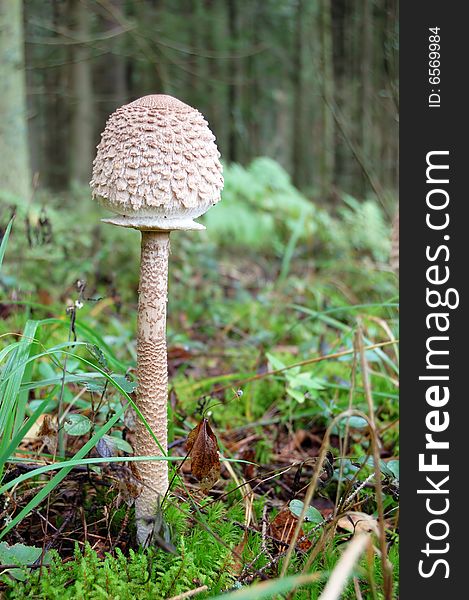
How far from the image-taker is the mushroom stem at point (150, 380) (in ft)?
6.54

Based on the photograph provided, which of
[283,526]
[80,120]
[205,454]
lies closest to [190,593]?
[205,454]

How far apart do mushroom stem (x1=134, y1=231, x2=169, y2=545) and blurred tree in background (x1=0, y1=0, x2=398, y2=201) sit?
478cm

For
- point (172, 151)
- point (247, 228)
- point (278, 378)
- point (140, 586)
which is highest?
point (247, 228)

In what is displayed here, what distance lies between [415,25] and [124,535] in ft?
7.25

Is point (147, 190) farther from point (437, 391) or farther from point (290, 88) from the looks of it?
point (290, 88)

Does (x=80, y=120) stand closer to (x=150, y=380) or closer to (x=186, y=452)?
(x=186, y=452)

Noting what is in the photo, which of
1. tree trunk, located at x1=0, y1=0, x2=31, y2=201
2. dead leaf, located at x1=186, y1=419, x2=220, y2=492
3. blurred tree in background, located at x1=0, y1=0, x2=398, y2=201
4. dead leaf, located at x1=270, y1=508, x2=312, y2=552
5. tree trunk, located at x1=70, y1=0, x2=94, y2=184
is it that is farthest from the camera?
tree trunk, located at x1=70, y1=0, x2=94, y2=184

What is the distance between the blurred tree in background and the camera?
805 cm

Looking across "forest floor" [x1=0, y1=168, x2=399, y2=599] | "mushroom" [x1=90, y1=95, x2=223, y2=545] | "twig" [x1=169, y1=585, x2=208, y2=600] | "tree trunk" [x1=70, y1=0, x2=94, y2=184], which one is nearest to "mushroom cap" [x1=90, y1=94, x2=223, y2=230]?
"mushroom" [x1=90, y1=95, x2=223, y2=545]

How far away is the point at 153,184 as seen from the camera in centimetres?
178

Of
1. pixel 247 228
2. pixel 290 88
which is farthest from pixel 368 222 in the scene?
pixel 290 88

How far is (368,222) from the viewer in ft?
20.5

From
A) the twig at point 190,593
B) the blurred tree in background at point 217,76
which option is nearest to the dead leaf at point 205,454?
the twig at point 190,593

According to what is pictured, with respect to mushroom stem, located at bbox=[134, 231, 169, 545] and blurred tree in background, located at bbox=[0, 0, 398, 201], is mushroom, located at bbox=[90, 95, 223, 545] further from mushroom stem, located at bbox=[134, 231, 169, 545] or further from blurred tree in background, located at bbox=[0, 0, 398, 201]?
blurred tree in background, located at bbox=[0, 0, 398, 201]
